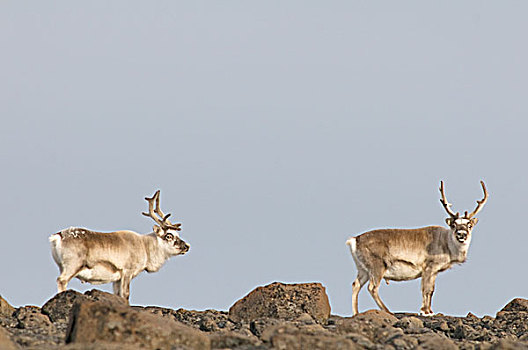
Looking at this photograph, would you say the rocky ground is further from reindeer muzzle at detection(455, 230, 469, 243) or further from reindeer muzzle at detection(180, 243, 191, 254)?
reindeer muzzle at detection(180, 243, 191, 254)

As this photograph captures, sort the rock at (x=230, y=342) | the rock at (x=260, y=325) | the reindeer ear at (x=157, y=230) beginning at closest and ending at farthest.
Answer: the rock at (x=230, y=342) < the rock at (x=260, y=325) < the reindeer ear at (x=157, y=230)

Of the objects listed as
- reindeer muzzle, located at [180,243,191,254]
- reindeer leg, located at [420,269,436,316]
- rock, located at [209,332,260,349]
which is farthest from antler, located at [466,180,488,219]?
rock, located at [209,332,260,349]

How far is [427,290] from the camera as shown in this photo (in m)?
21.2

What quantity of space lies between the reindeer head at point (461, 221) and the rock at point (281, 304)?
5.48m

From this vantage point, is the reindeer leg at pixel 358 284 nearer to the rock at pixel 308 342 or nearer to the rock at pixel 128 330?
the rock at pixel 308 342

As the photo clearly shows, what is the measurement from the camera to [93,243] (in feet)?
67.1

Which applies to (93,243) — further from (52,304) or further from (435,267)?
(435,267)

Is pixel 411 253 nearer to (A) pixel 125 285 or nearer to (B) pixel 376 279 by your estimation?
(B) pixel 376 279

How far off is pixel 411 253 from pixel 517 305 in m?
2.78

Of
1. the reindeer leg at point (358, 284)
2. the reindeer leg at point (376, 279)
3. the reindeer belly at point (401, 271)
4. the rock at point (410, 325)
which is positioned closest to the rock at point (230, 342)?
the rock at point (410, 325)

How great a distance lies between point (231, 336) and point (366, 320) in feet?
9.22

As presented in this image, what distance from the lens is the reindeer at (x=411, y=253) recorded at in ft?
67.8

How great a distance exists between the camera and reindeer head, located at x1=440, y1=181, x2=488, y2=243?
21.1m

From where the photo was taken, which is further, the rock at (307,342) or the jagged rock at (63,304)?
the jagged rock at (63,304)
